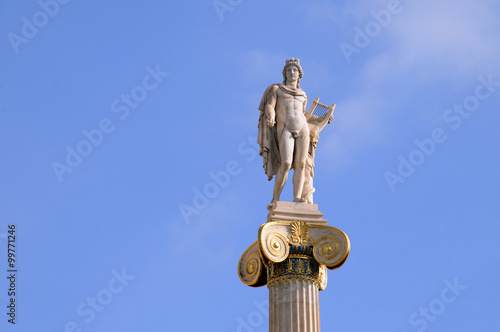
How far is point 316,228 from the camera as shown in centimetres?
3128

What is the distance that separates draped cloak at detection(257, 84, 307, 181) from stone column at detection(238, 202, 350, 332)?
2113 millimetres

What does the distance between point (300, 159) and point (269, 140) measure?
1347 mm

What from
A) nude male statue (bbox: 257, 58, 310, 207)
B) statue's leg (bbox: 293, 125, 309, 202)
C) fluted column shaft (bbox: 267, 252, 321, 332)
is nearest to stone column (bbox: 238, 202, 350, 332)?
fluted column shaft (bbox: 267, 252, 321, 332)

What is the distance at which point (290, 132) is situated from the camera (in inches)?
1299

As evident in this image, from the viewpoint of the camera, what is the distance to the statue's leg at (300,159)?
32688 millimetres

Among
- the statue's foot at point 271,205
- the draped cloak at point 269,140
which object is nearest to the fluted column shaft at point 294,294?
the statue's foot at point 271,205

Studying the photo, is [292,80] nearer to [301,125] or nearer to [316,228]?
[301,125]

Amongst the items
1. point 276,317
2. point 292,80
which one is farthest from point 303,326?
point 292,80

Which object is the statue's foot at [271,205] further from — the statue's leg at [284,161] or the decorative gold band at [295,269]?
the decorative gold band at [295,269]

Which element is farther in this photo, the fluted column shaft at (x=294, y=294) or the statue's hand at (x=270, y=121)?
the statue's hand at (x=270, y=121)

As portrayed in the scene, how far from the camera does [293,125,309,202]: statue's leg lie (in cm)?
3269

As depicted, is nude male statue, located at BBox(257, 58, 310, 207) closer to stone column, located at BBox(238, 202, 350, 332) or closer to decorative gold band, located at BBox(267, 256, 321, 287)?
stone column, located at BBox(238, 202, 350, 332)

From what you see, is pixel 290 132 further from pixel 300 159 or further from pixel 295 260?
pixel 295 260

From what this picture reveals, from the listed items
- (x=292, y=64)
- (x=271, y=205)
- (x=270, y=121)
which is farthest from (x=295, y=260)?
(x=292, y=64)
